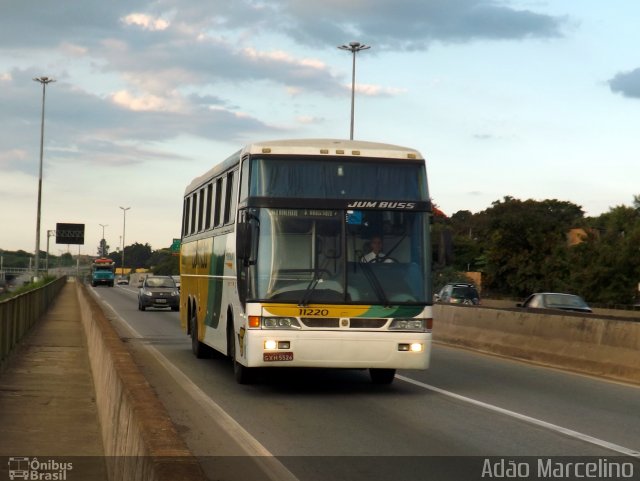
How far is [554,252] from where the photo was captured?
9281 cm

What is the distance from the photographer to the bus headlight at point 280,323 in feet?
46.3

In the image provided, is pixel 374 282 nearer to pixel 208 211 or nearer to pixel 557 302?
pixel 208 211

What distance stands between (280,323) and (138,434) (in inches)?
292

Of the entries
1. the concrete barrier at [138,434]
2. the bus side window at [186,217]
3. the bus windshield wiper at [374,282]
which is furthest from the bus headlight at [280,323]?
the bus side window at [186,217]

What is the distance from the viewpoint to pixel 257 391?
1511cm

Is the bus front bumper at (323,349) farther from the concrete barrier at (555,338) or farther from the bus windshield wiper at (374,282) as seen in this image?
the concrete barrier at (555,338)

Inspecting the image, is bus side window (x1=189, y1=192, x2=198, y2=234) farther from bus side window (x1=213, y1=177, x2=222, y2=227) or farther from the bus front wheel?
the bus front wheel

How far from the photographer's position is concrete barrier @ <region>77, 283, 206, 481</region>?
18.4ft

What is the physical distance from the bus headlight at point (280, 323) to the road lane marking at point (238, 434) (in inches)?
47.1

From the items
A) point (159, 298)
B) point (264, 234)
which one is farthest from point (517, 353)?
point (159, 298)

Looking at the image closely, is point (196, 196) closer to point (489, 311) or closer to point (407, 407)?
point (489, 311)

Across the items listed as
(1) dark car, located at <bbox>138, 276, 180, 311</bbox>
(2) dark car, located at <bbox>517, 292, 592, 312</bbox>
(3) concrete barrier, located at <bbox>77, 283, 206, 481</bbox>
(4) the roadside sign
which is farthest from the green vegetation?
(3) concrete barrier, located at <bbox>77, 283, 206, 481</bbox>

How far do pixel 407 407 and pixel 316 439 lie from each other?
112 inches

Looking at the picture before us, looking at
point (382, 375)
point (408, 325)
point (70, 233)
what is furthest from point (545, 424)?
point (70, 233)
